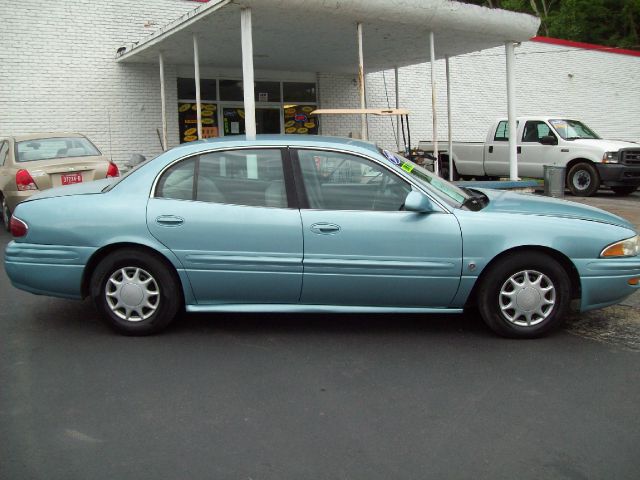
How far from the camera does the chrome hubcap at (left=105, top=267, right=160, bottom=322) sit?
4.92 meters

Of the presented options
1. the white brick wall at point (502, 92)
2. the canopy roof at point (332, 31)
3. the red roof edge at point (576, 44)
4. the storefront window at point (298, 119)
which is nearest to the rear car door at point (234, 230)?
the canopy roof at point (332, 31)

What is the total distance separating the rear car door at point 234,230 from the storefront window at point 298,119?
12.9 metres

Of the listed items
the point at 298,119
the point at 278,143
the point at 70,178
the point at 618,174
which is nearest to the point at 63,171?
the point at 70,178

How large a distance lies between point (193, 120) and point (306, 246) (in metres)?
12.3

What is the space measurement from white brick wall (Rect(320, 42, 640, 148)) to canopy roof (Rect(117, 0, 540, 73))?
11.6 ft

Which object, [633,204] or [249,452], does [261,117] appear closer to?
[633,204]

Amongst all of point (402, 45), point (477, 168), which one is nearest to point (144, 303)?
point (402, 45)

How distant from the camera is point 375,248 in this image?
4793 mm

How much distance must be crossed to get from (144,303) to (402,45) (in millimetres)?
9523

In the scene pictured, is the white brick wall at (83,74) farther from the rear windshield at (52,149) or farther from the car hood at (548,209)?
the car hood at (548,209)

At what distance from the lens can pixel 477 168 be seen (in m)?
17.0

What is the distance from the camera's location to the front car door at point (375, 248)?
4789 millimetres

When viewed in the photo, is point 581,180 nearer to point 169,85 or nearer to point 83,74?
point 169,85

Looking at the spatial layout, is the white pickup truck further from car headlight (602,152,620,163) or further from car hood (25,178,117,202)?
car hood (25,178,117,202)
